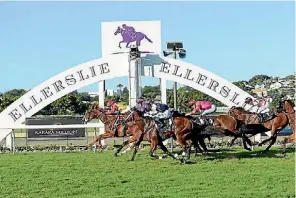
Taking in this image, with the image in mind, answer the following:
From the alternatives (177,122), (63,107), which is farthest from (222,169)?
(63,107)

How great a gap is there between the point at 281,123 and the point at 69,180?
31.0ft

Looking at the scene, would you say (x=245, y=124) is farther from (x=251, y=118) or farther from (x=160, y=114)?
(x=160, y=114)

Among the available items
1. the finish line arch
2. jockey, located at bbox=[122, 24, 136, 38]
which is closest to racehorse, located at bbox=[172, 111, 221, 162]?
the finish line arch

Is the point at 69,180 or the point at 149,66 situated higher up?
the point at 149,66

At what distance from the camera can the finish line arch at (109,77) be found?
24.3 metres

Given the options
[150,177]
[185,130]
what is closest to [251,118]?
[185,130]

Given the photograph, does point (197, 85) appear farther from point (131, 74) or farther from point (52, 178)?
point (52, 178)

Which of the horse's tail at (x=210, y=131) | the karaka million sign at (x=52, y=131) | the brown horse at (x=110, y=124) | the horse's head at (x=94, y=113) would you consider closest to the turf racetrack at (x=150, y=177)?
the horse's tail at (x=210, y=131)

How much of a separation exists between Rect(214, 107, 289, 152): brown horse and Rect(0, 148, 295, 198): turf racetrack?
1160 mm

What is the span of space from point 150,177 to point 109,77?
1208 centimetres

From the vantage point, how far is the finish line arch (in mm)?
24281

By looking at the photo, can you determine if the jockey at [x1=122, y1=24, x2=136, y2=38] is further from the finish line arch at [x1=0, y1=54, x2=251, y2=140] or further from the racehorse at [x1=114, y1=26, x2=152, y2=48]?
the finish line arch at [x1=0, y1=54, x2=251, y2=140]

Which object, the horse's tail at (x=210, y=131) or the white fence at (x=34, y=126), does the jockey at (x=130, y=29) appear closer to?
the white fence at (x=34, y=126)

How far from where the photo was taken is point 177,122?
54.3ft
